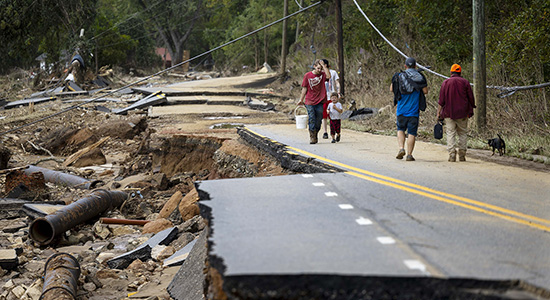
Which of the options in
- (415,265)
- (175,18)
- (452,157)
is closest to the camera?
(415,265)

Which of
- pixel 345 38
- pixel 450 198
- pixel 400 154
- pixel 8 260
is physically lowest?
pixel 8 260

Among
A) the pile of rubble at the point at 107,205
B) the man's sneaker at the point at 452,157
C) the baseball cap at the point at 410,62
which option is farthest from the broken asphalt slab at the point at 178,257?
the baseball cap at the point at 410,62

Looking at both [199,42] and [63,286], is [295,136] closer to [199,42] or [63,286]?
[63,286]

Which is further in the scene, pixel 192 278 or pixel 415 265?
pixel 192 278

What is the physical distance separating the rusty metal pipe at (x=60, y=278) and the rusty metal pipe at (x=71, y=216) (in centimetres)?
238

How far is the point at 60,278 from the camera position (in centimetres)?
785

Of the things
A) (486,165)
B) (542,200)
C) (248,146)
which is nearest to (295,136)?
(248,146)

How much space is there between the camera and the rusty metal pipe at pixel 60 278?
743 centimetres

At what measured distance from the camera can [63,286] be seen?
7605 mm

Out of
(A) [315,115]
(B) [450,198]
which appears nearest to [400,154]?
(A) [315,115]

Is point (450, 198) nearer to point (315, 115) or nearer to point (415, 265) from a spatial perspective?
point (415, 265)

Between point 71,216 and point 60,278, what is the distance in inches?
146

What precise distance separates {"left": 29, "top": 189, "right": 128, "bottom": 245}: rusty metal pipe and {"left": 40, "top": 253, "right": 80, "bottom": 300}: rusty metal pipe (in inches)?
93.8

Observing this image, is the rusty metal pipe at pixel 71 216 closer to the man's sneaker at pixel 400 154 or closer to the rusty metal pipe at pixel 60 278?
the rusty metal pipe at pixel 60 278
